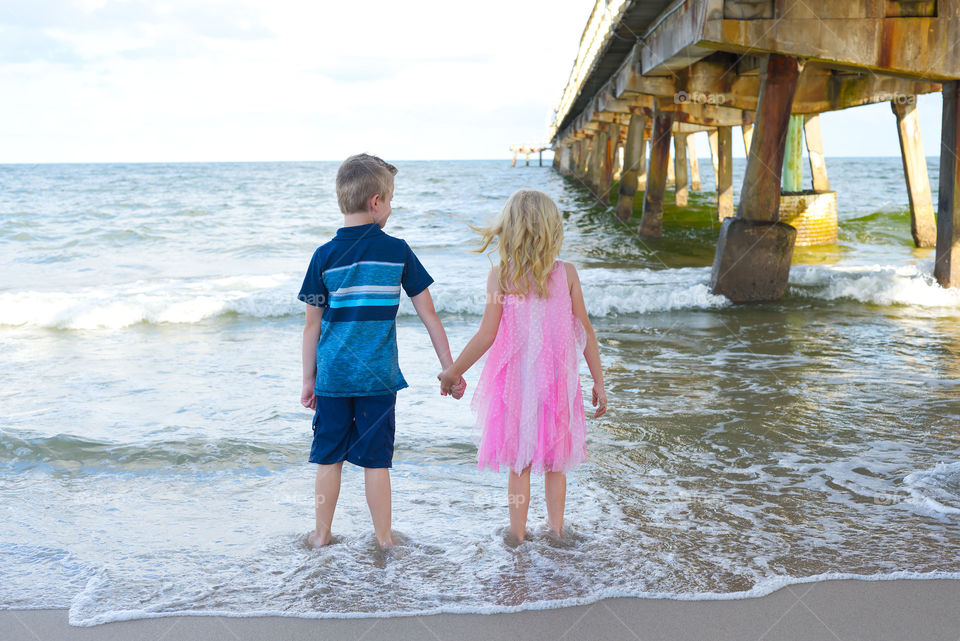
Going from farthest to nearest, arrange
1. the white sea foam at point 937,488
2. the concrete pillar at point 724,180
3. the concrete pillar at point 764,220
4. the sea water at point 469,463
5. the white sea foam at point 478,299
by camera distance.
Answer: the concrete pillar at point 724,180 < the white sea foam at point 478,299 < the concrete pillar at point 764,220 < the white sea foam at point 937,488 < the sea water at point 469,463

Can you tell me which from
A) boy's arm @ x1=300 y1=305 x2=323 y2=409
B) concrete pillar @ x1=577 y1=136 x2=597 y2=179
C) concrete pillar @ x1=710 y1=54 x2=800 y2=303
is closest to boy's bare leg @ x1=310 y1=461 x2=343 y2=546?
boy's arm @ x1=300 y1=305 x2=323 y2=409

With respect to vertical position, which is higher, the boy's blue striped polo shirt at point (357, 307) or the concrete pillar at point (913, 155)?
the concrete pillar at point (913, 155)

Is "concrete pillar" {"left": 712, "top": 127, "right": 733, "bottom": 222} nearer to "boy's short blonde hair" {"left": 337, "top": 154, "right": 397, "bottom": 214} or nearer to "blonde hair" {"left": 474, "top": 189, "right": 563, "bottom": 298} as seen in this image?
"blonde hair" {"left": 474, "top": 189, "right": 563, "bottom": 298}

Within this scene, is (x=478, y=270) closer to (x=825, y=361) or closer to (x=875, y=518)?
(x=825, y=361)

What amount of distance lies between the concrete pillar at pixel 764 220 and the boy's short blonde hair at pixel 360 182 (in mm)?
6166

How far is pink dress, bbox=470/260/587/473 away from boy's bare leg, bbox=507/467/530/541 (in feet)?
0.14

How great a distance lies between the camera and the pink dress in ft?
9.89

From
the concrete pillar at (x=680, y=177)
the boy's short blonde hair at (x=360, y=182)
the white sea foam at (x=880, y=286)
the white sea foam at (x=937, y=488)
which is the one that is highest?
the concrete pillar at (x=680, y=177)

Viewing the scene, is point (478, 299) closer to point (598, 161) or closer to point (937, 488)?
point (937, 488)

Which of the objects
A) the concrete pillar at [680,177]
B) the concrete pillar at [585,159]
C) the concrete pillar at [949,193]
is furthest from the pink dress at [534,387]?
the concrete pillar at [585,159]

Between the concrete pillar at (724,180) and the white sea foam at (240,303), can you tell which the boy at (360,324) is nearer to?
the white sea foam at (240,303)

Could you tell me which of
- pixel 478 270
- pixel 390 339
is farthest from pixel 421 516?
pixel 478 270

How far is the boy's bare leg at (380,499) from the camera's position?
3.01 m

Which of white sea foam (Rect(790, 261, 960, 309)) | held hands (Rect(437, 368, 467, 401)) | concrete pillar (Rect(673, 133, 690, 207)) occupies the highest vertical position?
concrete pillar (Rect(673, 133, 690, 207))
